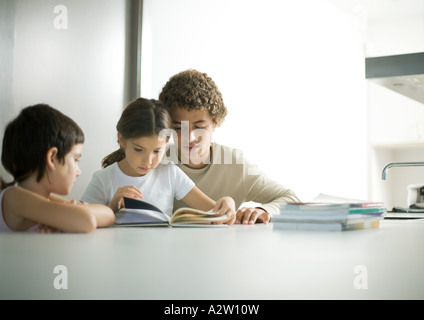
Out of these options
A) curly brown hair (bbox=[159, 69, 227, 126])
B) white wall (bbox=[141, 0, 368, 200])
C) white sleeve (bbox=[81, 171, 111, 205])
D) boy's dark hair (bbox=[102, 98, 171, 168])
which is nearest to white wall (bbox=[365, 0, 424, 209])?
white wall (bbox=[141, 0, 368, 200])

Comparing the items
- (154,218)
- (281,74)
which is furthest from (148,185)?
(281,74)

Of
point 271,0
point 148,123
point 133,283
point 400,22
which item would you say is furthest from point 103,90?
point 400,22

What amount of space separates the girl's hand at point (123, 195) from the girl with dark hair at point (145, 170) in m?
0.11

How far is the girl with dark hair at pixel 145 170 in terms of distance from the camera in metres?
1.43

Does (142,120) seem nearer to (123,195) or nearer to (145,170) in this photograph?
(145,170)

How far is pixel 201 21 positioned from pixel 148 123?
70.3 inches

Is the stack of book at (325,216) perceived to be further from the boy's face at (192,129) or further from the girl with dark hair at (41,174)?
the boy's face at (192,129)

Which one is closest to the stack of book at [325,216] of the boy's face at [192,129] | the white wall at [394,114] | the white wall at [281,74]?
the boy's face at [192,129]

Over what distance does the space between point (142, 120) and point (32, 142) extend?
1.56 ft

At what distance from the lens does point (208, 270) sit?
502 millimetres

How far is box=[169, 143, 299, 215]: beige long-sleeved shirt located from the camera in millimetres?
1885

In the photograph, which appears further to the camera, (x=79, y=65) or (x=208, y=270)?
(x=79, y=65)

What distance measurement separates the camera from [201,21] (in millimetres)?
3061
